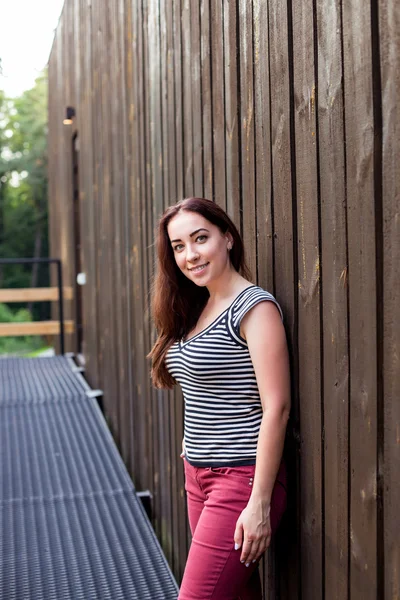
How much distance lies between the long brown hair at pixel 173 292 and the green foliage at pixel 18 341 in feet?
75.7

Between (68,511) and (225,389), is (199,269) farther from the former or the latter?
(68,511)

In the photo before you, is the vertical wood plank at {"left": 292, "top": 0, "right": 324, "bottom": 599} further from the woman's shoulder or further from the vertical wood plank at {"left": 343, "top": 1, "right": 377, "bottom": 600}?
the vertical wood plank at {"left": 343, "top": 1, "right": 377, "bottom": 600}

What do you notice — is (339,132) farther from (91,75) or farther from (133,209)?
(91,75)

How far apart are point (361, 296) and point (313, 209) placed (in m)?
0.36

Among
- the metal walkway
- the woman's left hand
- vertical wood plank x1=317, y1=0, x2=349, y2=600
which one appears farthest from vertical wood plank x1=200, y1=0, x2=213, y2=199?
the metal walkway

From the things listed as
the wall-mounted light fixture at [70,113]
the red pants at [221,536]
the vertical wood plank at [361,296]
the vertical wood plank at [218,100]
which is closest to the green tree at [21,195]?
the wall-mounted light fixture at [70,113]

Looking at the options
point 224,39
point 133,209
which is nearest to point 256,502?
point 224,39

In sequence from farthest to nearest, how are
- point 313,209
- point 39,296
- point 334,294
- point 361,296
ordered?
point 39,296 → point 313,209 → point 334,294 → point 361,296

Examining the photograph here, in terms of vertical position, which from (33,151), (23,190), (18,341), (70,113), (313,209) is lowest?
(18,341)

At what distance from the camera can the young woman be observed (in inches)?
82.0

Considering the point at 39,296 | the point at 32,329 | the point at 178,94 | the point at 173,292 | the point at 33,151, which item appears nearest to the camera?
the point at 173,292

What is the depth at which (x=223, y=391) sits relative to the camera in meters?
2.23

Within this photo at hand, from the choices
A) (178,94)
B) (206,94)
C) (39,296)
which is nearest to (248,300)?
(206,94)

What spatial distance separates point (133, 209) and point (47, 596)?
2247 mm
